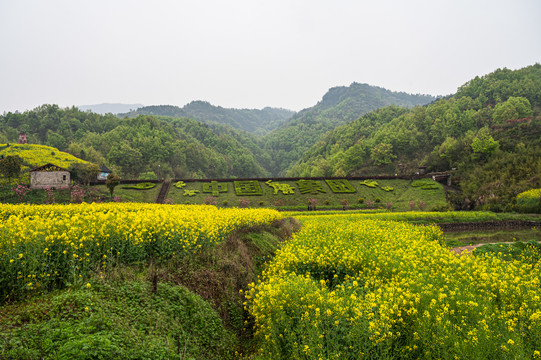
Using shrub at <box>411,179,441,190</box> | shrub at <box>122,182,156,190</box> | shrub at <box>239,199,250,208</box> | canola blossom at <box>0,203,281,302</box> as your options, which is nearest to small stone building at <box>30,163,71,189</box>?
shrub at <box>122,182,156,190</box>

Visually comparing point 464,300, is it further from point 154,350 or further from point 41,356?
point 41,356

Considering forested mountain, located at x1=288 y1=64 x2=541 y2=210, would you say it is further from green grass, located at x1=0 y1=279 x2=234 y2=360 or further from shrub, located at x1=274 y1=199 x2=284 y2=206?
green grass, located at x1=0 y1=279 x2=234 y2=360

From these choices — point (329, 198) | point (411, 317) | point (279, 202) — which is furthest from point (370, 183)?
point (411, 317)

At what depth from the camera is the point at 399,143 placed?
76.6 meters

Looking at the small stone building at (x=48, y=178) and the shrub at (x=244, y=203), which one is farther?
the shrub at (x=244, y=203)

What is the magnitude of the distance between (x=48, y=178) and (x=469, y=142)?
6884 cm

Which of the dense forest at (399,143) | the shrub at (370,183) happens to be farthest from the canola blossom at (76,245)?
the shrub at (370,183)

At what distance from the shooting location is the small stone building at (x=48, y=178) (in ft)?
117

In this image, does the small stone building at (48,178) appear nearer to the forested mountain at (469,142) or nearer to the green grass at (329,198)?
the green grass at (329,198)

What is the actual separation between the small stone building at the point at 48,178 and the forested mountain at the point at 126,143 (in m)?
38.3

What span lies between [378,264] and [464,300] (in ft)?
7.64

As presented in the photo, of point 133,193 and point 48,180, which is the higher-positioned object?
point 48,180

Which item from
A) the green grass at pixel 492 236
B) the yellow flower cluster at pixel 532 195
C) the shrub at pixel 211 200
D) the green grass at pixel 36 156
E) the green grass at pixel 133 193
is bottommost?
the green grass at pixel 492 236

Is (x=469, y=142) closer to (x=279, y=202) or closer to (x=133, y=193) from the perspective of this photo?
(x=279, y=202)
